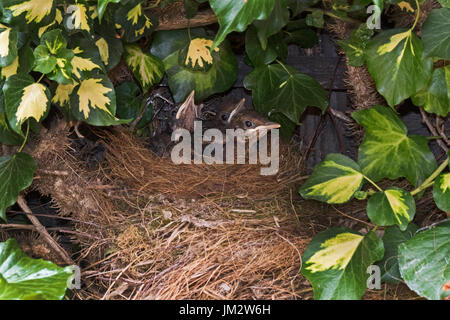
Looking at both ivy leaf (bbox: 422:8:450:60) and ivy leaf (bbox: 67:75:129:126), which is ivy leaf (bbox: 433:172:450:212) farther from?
ivy leaf (bbox: 67:75:129:126)

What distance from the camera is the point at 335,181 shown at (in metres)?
1.50

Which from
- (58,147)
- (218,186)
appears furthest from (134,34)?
(218,186)

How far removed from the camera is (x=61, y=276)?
1138 mm

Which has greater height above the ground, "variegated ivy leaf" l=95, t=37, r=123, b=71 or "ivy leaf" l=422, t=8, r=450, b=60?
"ivy leaf" l=422, t=8, r=450, b=60

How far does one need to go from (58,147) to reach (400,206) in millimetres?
983

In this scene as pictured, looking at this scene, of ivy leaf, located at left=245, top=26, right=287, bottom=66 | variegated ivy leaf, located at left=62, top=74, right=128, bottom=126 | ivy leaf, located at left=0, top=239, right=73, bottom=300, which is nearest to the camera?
ivy leaf, located at left=0, top=239, right=73, bottom=300

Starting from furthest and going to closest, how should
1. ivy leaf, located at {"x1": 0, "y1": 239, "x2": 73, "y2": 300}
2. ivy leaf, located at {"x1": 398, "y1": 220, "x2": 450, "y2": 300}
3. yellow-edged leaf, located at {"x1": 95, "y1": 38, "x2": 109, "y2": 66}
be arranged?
yellow-edged leaf, located at {"x1": 95, "y1": 38, "x2": 109, "y2": 66} → ivy leaf, located at {"x1": 398, "y1": 220, "x2": 450, "y2": 300} → ivy leaf, located at {"x1": 0, "y1": 239, "x2": 73, "y2": 300}

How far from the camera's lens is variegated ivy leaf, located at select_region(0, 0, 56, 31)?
1.33 metres

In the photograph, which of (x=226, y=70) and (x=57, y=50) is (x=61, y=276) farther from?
(x=226, y=70)

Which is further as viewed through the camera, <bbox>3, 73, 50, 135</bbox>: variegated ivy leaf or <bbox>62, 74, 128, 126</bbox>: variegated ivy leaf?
<bbox>62, 74, 128, 126</bbox>: variegated ivy leaf

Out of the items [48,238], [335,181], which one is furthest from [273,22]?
[48,238]

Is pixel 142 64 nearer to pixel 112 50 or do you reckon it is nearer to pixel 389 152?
pixel 112 50

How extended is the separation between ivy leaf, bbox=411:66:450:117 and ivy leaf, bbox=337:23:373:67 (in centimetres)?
18

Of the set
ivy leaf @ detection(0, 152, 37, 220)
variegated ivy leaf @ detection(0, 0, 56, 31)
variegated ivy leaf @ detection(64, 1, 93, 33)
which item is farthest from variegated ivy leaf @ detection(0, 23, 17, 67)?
ivy leaf @ detection(0, 152, 37, 220)
